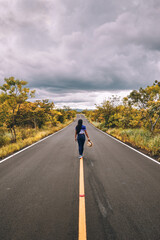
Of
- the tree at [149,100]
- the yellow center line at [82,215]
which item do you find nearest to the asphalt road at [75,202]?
the yellow center line at [82,215]

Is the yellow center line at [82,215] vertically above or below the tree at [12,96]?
below

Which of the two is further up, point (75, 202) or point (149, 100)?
point (149, 100)

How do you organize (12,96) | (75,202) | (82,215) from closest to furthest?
(82,215), (75,202), (12,96)

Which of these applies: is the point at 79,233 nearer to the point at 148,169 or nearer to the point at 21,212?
the point at 21,212

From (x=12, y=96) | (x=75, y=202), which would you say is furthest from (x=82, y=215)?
(x=12, y=96)

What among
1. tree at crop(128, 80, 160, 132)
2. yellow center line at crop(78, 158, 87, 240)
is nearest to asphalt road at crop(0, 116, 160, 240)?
yellow center line at crop(78, 158, 87, 240)

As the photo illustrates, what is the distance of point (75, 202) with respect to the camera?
273 cm

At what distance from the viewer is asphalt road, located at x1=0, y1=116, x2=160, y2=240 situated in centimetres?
201

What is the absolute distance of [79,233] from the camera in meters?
1.97

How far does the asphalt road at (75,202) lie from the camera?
2.01m

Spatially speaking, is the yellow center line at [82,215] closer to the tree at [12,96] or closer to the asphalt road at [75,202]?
the asphalt road at [75,202]

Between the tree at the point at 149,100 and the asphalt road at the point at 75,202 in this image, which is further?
the tree at the point at 149,100

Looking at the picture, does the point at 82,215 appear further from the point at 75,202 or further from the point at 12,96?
the point at 12,96

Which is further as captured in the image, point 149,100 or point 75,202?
point 149,100
